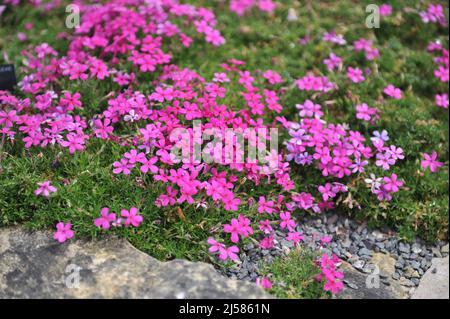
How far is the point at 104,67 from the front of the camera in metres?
5.57

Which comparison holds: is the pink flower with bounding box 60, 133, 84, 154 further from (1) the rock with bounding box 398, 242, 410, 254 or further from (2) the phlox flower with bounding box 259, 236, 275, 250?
(1) the rock with bounding box 398, 242, 410, 254

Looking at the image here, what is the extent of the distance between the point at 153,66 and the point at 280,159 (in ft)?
5.49

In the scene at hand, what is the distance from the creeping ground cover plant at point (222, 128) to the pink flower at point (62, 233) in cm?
1

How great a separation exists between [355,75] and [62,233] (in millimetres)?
3639

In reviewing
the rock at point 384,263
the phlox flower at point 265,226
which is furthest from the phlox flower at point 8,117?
the rock at point 384,263

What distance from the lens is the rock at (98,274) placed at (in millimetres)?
3990

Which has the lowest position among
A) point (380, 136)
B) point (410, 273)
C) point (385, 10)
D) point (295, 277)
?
point (410, 273)

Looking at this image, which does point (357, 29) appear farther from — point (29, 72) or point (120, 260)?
point (120, 260)

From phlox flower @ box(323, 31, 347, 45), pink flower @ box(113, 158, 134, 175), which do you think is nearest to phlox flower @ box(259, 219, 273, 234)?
pink flower @ box(113, 158, 134, 175)

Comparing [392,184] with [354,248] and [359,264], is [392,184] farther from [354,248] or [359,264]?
[359,264]

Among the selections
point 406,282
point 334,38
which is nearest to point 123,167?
point 406,282

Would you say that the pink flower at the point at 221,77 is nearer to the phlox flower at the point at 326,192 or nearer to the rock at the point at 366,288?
the phlox flower at the point at 326,192

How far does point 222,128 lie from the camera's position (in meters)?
4.98
